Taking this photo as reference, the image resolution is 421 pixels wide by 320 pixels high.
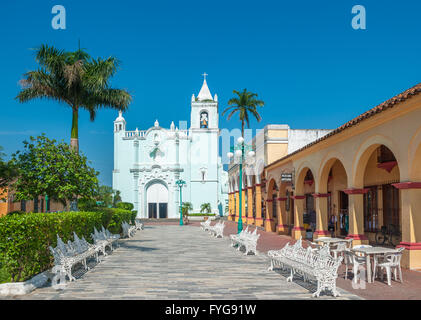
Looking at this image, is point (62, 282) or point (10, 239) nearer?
point (10, 239)

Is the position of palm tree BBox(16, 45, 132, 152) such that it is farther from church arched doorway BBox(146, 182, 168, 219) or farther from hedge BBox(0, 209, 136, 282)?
church arched doorway BBox(146, 182, 168, 219)

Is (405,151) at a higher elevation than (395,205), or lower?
higher

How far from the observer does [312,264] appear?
930 cm

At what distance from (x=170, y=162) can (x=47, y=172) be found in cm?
4530

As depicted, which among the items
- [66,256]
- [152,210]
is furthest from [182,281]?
[152,210]

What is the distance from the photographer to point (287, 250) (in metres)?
11.4

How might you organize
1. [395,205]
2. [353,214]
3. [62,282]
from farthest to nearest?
[395,205], [353,214], [62,282]

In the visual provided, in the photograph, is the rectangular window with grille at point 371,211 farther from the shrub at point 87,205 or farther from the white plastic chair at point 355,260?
the shrub at point 87,205

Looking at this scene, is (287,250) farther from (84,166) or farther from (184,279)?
(84,166)

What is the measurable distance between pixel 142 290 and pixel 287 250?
174 inches

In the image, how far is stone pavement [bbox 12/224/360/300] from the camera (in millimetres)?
8289

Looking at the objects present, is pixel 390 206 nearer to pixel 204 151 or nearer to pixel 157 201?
pixel 204 151
